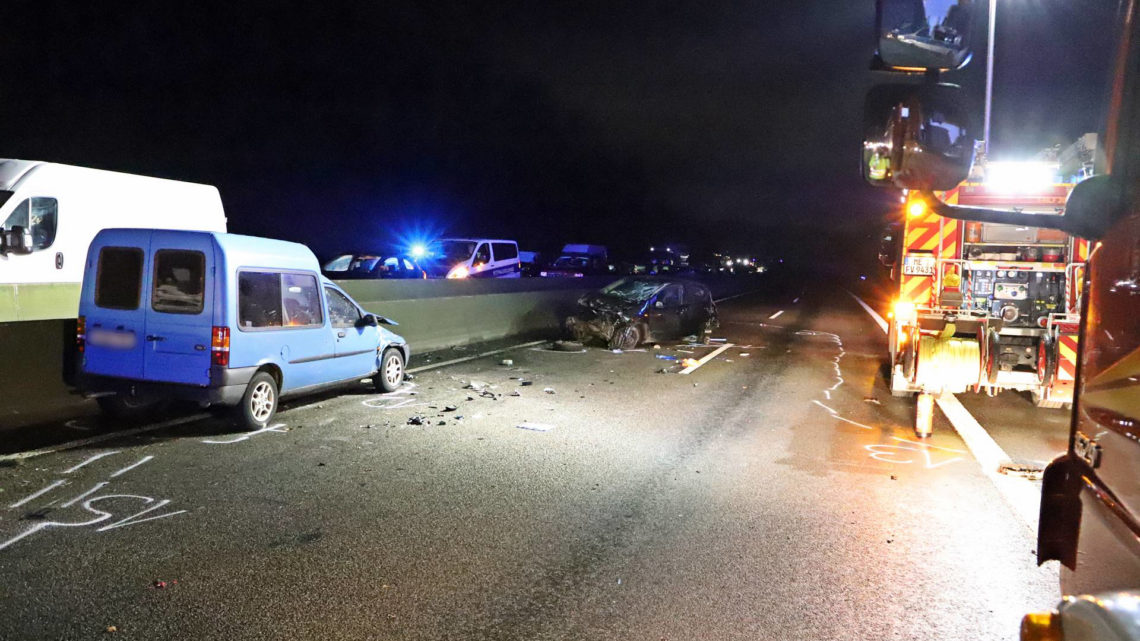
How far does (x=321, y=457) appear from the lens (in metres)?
6.73

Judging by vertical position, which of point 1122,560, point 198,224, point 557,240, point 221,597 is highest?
point 557,240

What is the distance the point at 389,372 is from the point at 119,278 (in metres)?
3.47

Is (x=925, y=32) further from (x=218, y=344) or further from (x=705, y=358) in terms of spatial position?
(x=705, y=358)

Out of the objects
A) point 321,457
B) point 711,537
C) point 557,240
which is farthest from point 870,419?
point 557,240

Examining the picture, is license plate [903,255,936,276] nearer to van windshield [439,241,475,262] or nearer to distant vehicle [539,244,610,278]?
van windshield [439,241,475,262]

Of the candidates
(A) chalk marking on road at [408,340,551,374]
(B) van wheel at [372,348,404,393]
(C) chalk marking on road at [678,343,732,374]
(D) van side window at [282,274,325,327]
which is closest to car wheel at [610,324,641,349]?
(C) chalk marking on road at [678,343,732,374]

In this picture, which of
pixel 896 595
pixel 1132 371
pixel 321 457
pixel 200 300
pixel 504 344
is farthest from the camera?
pixel 504 344

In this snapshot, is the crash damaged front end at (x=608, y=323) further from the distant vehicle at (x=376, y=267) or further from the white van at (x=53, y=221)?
the distant vehicle at (x=376, y=267)

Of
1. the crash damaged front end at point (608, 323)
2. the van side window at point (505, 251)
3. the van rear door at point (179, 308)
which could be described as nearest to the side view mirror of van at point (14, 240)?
the van rear door at point (179, 308)

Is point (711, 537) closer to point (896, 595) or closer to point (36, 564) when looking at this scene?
point (896, 595)

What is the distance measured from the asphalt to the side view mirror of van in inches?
201

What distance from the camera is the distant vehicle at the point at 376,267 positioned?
23.6m

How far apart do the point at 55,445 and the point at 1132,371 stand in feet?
25.7

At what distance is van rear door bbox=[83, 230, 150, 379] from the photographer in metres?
Answer: 7.38
